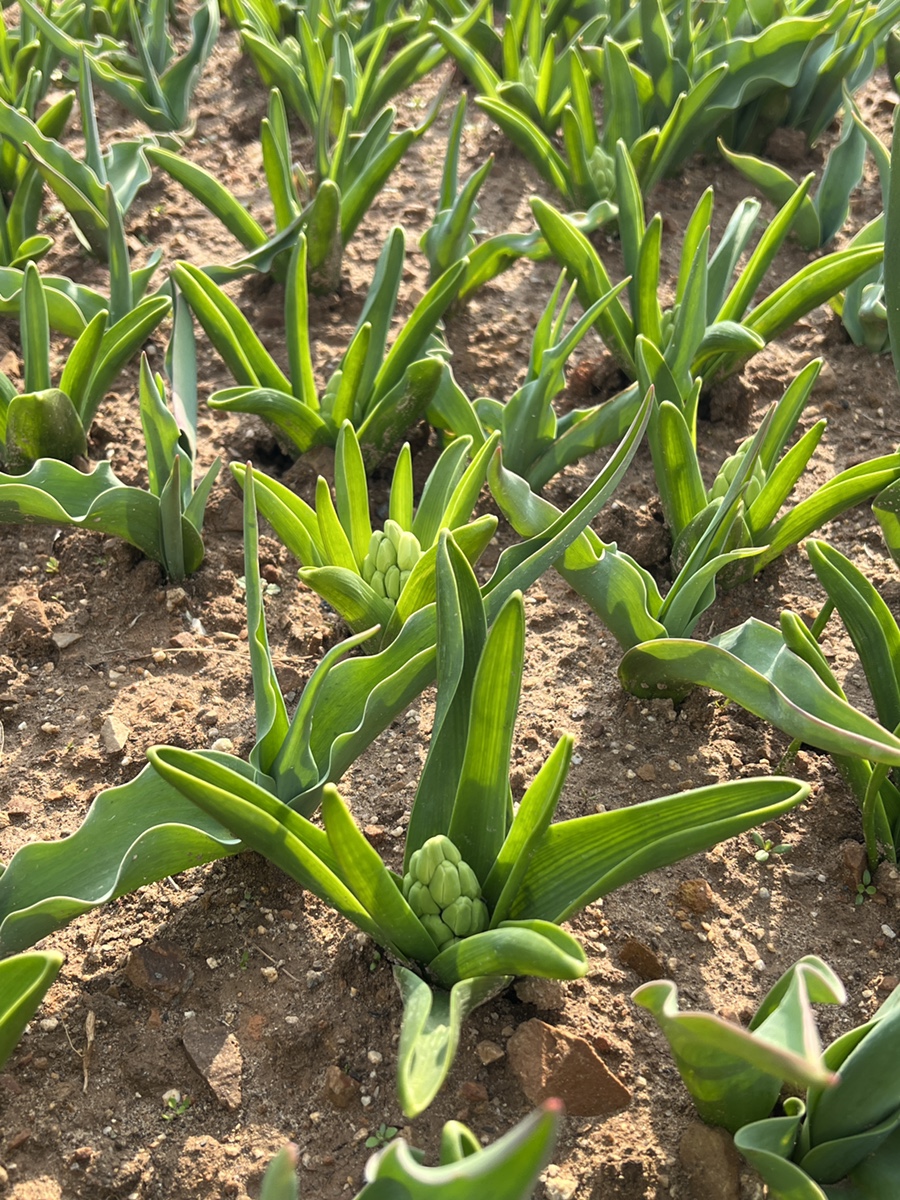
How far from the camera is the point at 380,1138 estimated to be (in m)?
1.24

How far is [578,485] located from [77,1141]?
1.39 m

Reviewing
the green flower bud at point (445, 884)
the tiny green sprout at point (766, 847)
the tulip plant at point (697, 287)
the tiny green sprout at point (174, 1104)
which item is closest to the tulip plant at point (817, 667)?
the tiny green sprout at point (766, 847)

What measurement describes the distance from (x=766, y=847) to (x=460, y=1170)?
0.92m

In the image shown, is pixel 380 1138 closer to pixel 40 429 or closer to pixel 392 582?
pixel 392 582

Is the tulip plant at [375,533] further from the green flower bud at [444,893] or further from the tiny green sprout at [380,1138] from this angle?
the tiny green sprout at [380,1138]

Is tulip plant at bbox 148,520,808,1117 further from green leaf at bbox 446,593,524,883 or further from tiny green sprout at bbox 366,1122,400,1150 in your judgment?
tiny green sprout at bbox 366,1122,400,1150

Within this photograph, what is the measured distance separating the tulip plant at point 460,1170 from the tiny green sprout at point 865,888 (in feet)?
2.34

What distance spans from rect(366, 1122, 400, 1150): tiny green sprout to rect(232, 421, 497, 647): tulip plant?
0.68 meters

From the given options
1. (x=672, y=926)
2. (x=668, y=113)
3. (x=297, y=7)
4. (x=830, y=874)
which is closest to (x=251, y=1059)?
(x=672, y=926)

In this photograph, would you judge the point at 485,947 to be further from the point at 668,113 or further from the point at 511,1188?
the point at 668,113

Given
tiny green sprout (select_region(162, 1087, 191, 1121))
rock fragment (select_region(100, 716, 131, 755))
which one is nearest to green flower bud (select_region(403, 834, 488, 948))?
tiny green sprout (select_region(162, 1087, 191, 1121))

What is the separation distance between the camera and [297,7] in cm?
332

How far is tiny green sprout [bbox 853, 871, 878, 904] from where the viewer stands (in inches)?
59.0

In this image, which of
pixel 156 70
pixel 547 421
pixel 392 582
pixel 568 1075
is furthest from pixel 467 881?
pixel 156 70
